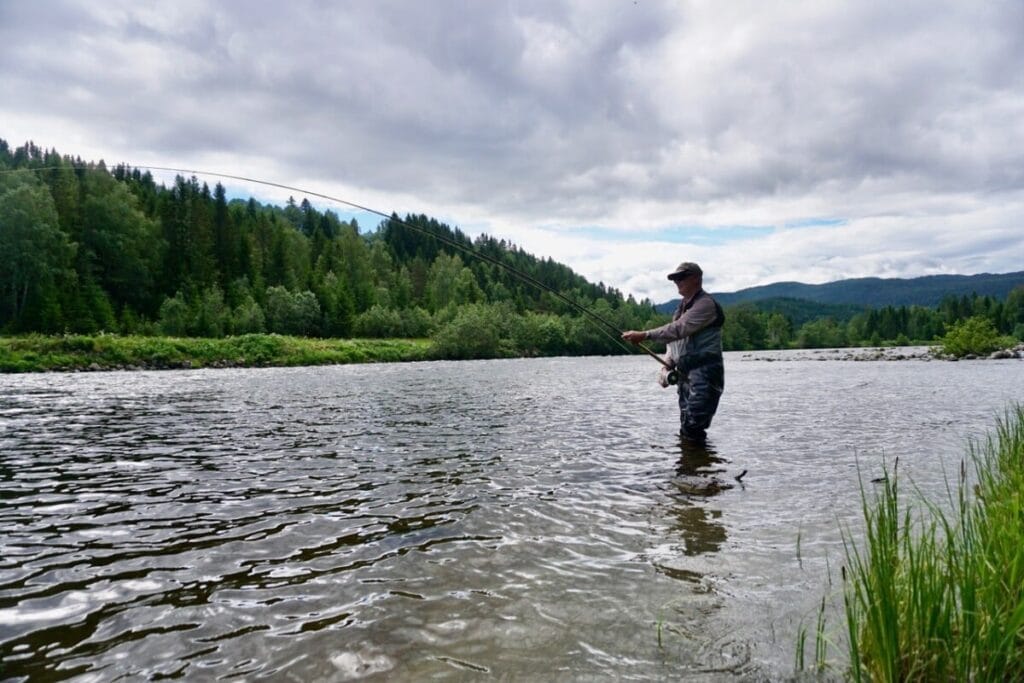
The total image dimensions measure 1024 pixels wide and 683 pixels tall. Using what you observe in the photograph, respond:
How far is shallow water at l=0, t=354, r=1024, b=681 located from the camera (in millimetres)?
3910

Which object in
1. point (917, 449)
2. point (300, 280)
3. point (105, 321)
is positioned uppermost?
point (300, 280)

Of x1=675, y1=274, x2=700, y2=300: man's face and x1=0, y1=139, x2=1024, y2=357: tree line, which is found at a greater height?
x1=0, y1=139, x2=1024, y2=357: tree line

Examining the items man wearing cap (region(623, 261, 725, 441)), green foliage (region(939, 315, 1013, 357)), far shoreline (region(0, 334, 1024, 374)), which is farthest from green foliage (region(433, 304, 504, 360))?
man wearing cap (region(623, 261, 725, 441))

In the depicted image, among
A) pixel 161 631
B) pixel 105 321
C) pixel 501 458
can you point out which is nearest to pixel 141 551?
pixel 161 631

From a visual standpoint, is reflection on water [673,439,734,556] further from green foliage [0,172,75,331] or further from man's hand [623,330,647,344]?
green foliage [0,172,75,331]

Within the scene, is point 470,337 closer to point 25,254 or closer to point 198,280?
point 198,280

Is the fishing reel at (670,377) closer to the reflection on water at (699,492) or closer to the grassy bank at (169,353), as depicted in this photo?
the reflection on water at (699,492)

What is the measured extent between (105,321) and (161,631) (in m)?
93.0

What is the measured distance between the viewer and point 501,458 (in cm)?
1118

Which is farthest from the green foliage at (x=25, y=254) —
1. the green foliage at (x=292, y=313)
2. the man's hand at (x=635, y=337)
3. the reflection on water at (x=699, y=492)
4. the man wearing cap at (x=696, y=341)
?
the reflection on water at (x=699, y=492)

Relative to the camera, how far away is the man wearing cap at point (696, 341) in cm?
1112

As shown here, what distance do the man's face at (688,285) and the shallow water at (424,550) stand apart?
3.11 metres

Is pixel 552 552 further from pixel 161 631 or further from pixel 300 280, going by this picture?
pixel 300 280

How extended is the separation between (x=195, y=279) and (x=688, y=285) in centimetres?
12330
